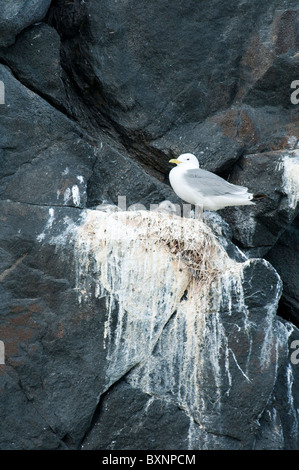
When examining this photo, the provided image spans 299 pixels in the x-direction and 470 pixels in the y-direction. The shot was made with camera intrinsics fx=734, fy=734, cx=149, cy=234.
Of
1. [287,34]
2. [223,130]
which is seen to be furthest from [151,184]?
[287,34]

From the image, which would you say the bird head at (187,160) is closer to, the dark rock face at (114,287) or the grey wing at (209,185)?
the grey wing at (209,185)

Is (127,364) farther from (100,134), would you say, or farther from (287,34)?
(287,34)

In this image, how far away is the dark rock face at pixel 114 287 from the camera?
5.35 metres

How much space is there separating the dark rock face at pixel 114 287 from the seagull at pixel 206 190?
0.85 feet

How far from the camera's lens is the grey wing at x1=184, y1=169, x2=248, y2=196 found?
599cm

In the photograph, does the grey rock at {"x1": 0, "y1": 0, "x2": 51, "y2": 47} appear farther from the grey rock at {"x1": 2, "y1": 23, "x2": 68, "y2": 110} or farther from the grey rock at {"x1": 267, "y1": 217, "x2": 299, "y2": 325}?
the grey rock at {"x1": 267, "y1": 217, "x2": 299, "y2": 325}

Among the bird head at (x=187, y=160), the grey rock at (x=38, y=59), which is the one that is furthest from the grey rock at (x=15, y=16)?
the bird head at (x=187, y=160)

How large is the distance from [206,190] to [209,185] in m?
0.05

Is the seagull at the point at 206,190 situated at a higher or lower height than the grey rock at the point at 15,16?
lower

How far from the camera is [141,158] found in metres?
6.96

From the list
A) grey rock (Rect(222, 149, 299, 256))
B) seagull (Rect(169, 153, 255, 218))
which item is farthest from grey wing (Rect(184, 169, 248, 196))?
grey rock (Rect(222, 149, 299, 256))

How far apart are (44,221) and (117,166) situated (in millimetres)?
1283

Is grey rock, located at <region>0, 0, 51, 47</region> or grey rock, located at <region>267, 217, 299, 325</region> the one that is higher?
grey rock, located at <region>0, 0, 51, 47</region>

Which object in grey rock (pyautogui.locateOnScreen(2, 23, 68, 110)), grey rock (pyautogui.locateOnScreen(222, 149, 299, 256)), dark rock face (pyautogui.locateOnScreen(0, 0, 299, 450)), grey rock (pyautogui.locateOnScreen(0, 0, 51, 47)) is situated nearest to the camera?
dark rock face (pyautogui.locateOnScreen(0, 0, 299, 450))
